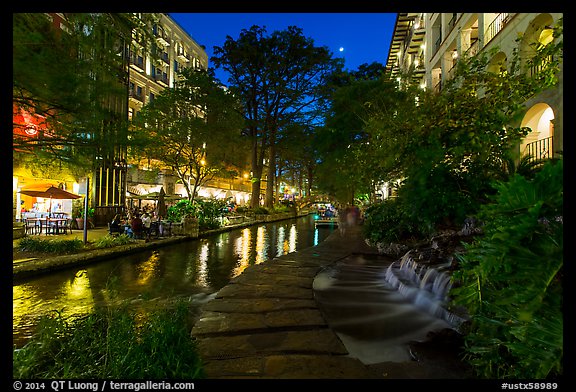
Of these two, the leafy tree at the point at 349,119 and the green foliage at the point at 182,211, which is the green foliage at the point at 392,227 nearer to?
the leafy tree at the point at 349,119

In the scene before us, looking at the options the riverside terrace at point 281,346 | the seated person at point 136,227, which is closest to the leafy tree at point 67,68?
the riverside terrace at point 281,346

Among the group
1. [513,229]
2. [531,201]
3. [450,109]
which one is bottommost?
[513,229]

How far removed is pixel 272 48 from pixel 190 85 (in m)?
9.82

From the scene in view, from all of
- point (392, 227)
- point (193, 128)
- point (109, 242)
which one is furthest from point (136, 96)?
point (392, 227)

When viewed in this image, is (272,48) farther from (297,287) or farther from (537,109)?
(297,287)

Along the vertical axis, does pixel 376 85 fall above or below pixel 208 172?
above

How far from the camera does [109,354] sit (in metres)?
3.20

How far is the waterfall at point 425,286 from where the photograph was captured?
5.89 metres

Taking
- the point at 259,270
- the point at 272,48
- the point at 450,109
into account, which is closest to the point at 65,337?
the point at 259,270

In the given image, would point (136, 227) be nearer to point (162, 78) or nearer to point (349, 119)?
point (349, 119)

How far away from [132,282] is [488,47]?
1901 centimetres

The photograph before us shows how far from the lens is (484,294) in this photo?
337 centimetres

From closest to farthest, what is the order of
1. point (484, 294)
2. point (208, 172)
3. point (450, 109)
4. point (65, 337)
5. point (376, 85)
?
point (484, 294) → point (65, 337) → point (450, 109) → point (376, 85) → point (208, 172)

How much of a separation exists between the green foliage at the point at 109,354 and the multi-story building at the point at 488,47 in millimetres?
4822
